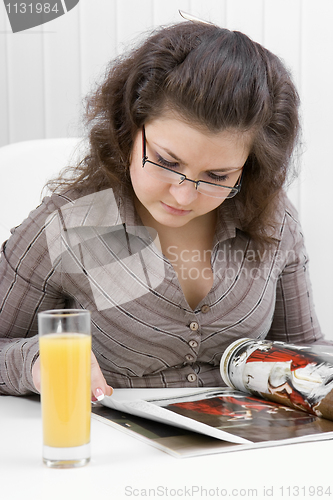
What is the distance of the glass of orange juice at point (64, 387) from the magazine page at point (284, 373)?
36cm

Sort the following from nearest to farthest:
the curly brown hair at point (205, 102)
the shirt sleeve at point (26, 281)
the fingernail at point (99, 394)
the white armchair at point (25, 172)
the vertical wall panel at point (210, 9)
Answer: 1. the fingernail at point (99, 394)
2. the curly brown hair at point (205, 102)
3. the shirt sleeve at point (26, 281)
4. the white armchair at point (25, 172)
5. the vertical wall panel at point (210, 9)

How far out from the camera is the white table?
603mm

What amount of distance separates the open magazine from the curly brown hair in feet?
1.12

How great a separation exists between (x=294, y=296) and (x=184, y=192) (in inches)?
16.7

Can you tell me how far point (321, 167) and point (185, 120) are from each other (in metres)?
1.01

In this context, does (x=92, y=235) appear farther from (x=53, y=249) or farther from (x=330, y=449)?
(x=330, y=449)

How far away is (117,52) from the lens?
1.81 metres

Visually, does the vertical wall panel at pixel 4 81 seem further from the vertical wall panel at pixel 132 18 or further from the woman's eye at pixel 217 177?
the woman's eye at pixel 217 177

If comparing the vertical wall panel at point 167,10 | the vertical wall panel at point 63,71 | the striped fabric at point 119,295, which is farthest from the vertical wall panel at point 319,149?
the striped fabric at point 119,295

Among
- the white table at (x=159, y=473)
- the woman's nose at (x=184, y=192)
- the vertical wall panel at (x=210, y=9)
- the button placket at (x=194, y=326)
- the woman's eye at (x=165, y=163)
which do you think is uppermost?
the vertical wall panel at (x=210, y=9)

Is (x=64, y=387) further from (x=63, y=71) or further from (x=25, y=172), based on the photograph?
(x=63, y=71)

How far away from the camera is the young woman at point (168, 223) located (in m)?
0.98

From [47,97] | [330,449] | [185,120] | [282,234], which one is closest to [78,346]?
[330,449]

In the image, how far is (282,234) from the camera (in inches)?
49.9
